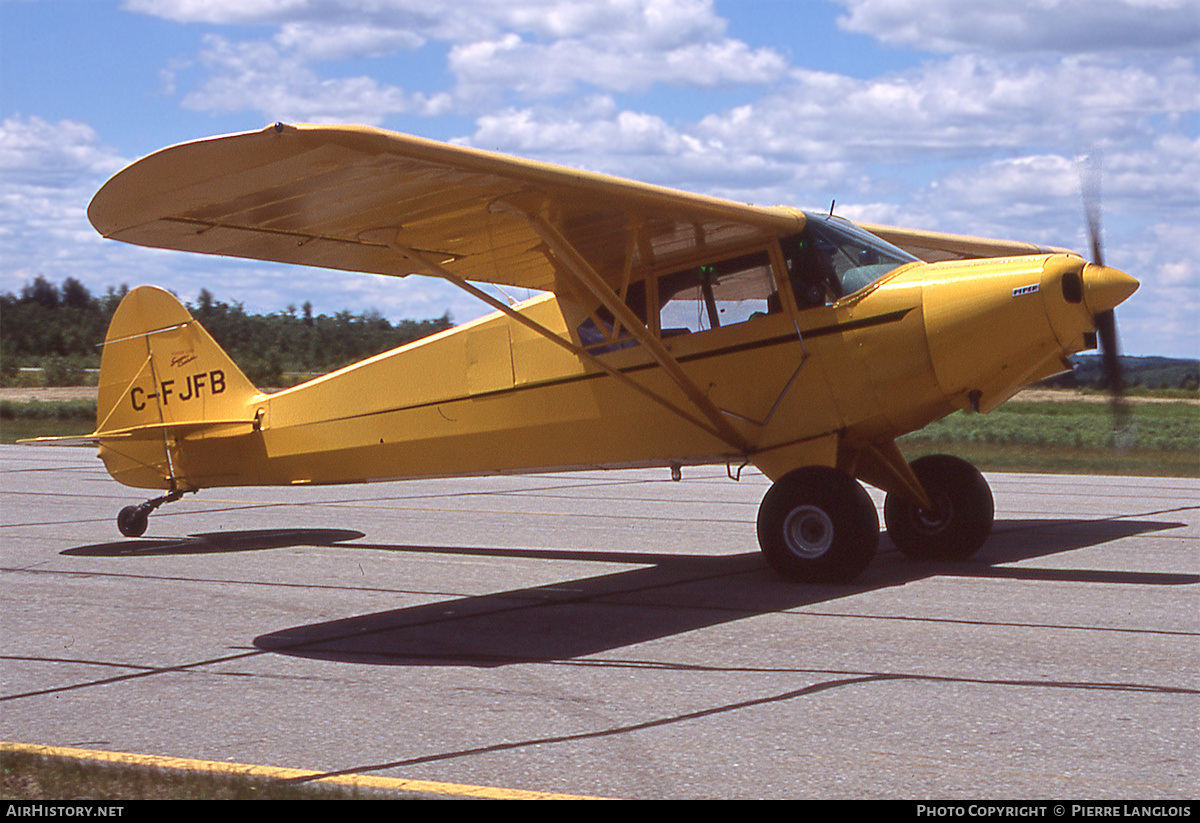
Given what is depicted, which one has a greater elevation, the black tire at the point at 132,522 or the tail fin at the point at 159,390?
the tail fin at the point at 159,390

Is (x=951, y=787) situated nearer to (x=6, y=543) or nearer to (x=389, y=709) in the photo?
(x=389, y=709)

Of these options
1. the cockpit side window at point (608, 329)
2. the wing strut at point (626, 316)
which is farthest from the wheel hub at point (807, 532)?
Result: the cockpit side window at point (608, 329)

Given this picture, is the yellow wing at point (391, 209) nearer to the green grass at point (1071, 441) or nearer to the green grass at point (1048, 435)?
the green grass at point (1071, 441)

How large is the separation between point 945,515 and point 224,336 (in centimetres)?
4388

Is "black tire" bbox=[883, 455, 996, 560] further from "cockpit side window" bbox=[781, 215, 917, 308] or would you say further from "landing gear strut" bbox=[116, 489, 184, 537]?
"landing gear strut" bbox=[116, 489, 184, 537]

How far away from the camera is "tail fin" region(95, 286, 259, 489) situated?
36.9ft

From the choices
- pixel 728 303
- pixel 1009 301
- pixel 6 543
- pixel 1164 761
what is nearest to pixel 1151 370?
pixel 1009 301

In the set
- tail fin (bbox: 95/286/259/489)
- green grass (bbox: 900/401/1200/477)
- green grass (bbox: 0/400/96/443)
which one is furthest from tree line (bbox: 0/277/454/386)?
tail fin (bbox: 95/286/259/489)

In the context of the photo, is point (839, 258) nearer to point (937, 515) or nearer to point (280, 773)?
point (937, 515)

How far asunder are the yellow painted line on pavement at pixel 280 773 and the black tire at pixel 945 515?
597cm

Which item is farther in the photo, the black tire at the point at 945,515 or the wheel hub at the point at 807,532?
the black tire at the point at 945,515

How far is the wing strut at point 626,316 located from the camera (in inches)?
314
